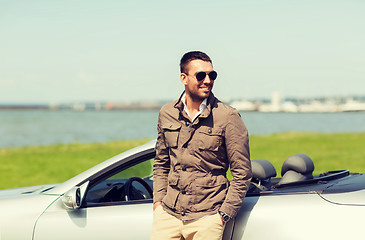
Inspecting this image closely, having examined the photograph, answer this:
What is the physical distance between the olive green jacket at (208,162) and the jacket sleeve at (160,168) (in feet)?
0.42

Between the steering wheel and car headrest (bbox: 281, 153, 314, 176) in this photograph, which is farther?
car headrest (bbox: 281, 153, 314, 176)

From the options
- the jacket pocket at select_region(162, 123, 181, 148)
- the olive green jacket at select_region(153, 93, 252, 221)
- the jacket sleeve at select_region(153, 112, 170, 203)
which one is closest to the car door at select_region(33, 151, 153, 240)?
the jacket sleeve at select_region(153, 112, 170, 203)

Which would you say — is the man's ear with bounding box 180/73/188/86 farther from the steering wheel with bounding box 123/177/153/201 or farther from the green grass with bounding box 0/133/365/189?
the green grass with bounding box 0/133/365/189

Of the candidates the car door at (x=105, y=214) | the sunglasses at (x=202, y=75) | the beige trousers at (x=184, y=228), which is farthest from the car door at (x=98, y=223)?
the sunglasses at (x=202, y=75)

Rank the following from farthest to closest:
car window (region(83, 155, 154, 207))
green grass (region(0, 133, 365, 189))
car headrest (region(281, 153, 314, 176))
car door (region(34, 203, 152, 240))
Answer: green grass (region(0, 133, 365, 189)) < car headrest (region(281, 153, 314, 176)) < car window (region(83, 155, 154, 207)) < car door (region(34, 203, 152, 240))

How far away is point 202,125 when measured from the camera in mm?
2799

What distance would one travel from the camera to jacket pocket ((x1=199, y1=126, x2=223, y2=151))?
9.03 feet

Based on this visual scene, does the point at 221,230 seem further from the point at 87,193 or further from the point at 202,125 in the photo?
the point at 87,193

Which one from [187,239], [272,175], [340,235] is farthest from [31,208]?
[340,235]

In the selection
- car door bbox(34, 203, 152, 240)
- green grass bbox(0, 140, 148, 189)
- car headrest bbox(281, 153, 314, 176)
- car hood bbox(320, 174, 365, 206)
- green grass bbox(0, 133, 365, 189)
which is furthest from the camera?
green grass bbox(0, 133, 365, 189)

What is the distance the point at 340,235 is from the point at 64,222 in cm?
179

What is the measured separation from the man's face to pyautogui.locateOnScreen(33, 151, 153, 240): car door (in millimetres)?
764

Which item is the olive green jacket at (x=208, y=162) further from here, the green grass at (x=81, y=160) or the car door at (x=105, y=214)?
the green grass at (x=81, y=160)

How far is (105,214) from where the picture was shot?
3.28m
